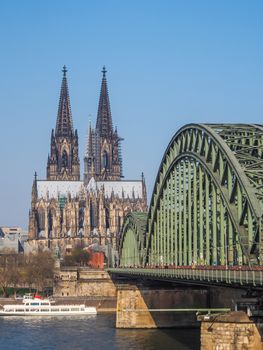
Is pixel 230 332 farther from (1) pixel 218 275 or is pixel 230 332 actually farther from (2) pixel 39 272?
(2) pixel 39 272

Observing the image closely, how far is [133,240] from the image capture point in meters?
135

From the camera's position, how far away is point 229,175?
68.4 metres

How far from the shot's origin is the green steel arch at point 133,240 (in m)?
121

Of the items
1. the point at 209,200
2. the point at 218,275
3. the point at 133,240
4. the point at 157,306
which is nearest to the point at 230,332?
the point at 218,275

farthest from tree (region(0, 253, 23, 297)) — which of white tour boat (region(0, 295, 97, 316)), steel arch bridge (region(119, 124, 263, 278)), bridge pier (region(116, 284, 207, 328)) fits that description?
steel arch bridge (region(119, 124, 263, 278))

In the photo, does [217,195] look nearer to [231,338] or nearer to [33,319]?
[231,338]

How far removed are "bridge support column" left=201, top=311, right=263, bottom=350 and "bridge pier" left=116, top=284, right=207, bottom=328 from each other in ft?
130

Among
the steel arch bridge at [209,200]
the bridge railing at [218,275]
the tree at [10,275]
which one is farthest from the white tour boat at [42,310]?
the bridge railing at [218,275]

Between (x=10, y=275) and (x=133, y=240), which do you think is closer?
(x=133, y=240)

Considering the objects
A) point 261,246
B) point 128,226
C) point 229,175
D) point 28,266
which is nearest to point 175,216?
point 229,175

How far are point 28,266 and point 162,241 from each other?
3131 inches

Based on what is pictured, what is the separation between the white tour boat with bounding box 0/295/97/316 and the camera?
129m

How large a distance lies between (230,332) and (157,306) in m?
46.1

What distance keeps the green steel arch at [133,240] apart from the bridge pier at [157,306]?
432 inches
